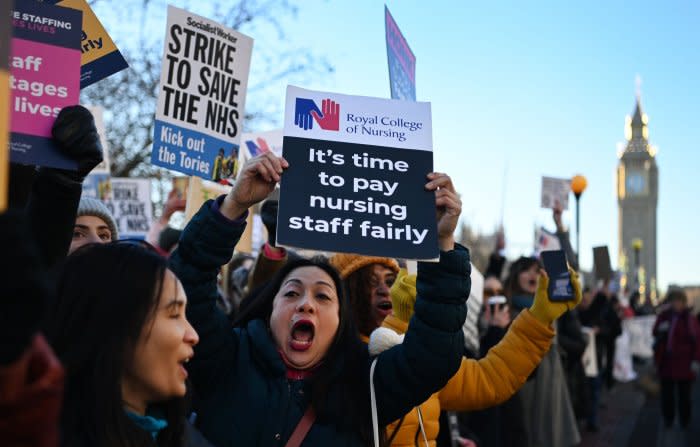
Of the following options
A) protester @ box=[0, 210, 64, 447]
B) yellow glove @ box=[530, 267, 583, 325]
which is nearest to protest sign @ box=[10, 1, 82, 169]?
protester @ box=[0, 210, 64, 447]

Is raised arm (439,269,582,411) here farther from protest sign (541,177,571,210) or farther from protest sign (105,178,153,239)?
protest sign (541,177,571,210)

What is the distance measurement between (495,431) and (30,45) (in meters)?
5.04

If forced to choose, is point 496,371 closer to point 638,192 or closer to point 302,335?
point 302,335

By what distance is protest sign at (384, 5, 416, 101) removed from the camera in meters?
4.06

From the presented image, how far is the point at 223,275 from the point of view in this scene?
9.57 metres

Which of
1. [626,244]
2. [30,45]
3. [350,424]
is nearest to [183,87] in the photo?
[30,45]

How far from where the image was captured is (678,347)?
1325cm

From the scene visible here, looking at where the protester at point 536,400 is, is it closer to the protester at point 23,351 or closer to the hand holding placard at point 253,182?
the hand holding placard at point 253,182

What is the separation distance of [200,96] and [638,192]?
13809 centimetres

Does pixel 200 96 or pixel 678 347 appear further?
pixel 678 347

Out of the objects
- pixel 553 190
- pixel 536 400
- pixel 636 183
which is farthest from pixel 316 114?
pixel 636 183

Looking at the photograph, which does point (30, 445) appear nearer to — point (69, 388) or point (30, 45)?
point (69, 388)

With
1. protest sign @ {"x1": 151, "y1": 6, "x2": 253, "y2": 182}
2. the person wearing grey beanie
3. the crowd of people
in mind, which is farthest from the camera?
protest sign @ {"x1": 151, "y1": 6, "x2": 253, "y2": 182}

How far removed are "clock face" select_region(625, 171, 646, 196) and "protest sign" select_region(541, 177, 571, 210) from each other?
430 ft
